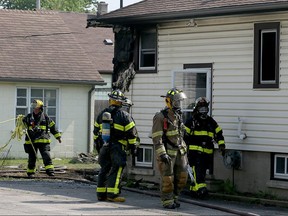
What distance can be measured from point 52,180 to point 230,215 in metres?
6.75

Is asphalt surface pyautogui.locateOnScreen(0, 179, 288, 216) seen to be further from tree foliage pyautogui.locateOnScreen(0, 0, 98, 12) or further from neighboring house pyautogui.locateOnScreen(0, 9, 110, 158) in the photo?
tree foliage pyautogui.locateOnScreen(0, 0, 98, 12)

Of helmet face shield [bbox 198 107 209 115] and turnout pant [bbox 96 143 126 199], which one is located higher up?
helmet face shield [bbox 198 107 209 115]

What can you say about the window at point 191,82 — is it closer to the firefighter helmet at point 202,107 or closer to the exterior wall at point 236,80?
the exterior wall at point 236,80

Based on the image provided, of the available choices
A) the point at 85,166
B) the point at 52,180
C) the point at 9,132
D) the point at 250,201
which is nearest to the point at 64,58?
the point at 9,132

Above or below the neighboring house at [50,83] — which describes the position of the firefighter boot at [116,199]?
below

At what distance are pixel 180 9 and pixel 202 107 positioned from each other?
2509 millimetres

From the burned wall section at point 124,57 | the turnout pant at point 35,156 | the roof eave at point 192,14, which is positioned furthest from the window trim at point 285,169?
the turnout pant at point 35,156

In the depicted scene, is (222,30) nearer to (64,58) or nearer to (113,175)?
(113,175)

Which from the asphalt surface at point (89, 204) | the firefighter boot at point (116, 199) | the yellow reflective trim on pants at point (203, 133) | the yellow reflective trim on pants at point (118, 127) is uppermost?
the yellow reflective trim on pants at point (118, 127)

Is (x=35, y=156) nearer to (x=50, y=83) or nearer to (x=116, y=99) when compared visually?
(x=116, y=99)

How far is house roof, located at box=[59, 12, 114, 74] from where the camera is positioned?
35.8 meters

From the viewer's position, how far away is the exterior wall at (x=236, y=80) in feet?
56.4

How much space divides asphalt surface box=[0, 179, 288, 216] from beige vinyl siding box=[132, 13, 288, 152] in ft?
5.24

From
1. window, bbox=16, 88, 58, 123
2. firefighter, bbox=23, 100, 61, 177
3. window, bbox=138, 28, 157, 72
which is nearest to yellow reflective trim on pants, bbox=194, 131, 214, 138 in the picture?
window, bbox=138, 28, 157, 72
